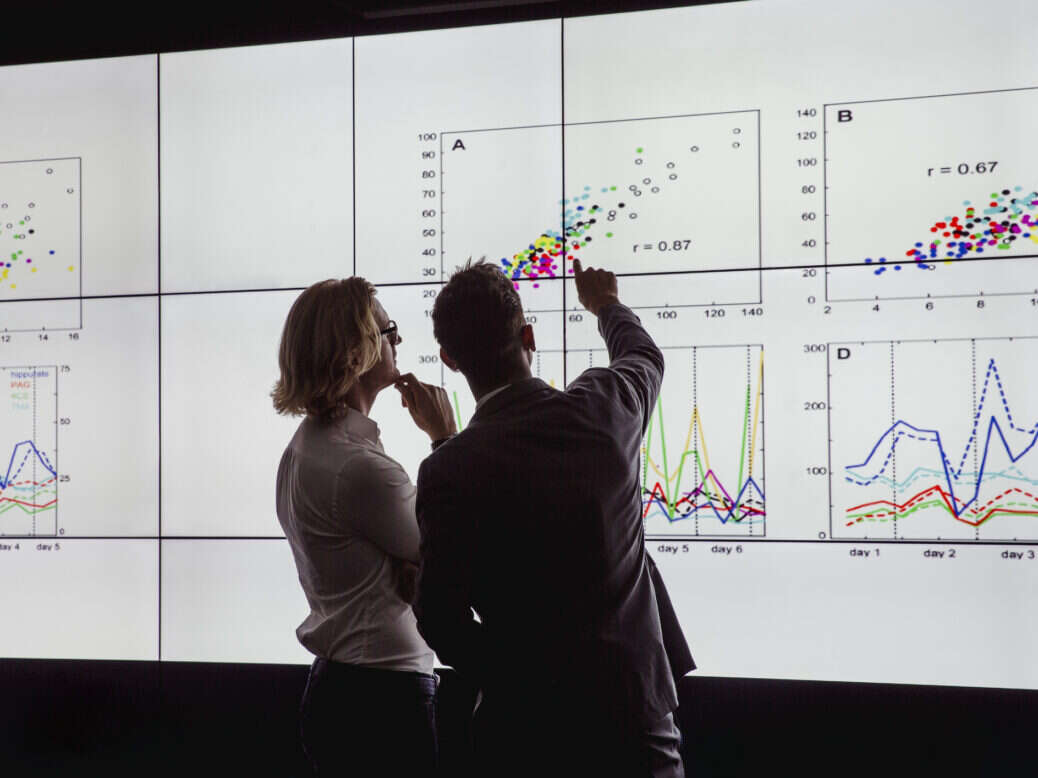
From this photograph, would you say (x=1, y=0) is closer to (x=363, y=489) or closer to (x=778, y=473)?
(x=363, y=489)

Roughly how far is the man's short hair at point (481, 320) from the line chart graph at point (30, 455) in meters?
1.94

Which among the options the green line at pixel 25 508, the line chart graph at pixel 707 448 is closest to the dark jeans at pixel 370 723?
the line chart graph at pixel 707 448

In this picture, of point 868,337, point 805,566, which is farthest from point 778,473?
point 868,337

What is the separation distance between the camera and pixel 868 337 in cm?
240

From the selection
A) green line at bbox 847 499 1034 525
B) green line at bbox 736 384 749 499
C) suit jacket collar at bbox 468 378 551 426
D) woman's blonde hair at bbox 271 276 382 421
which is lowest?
green line at bbox 847 499 1034 525

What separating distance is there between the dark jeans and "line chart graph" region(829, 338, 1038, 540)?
1.29m

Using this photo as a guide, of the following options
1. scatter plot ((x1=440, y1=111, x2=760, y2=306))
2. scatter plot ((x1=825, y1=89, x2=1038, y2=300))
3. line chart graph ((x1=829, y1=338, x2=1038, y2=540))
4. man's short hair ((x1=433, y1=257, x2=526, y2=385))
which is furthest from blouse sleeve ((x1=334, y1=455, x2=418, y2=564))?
scatter plot ((x1=825, y1=89, x2=1038, y2=300))

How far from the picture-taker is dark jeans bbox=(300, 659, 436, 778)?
63.4 inches

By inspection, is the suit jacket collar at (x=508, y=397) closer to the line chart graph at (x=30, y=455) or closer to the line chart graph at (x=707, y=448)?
the line chart graph at (x=707, y=448)

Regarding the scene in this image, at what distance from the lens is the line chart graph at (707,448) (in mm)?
2463

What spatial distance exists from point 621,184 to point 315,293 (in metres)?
1.12

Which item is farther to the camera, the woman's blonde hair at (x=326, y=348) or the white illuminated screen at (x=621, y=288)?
the white illuminated screen at (x=621, y=288)

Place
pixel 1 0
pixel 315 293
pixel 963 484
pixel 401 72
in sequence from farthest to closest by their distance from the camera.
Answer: pixel 1 0, pixel 401 72, pixel 963 484, pixel 315 293

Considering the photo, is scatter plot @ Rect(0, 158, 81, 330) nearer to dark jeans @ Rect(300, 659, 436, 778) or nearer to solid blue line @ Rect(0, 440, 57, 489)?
solid blue line @ Rect(0, 440, 57, 489)
